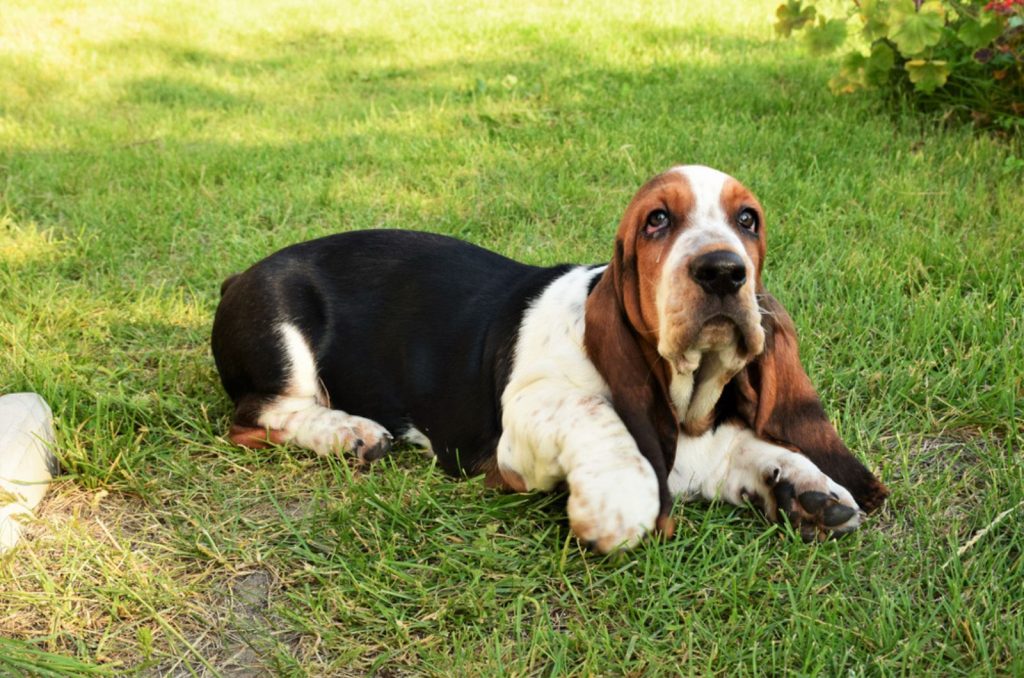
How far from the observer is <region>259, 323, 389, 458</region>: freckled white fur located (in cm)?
337

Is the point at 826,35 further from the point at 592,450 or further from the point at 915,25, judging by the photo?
the point at 592,450

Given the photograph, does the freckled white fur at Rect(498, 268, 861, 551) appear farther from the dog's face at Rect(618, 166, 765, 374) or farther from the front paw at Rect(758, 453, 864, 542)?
the dog's face at Rect(618, 166, 765, 374)

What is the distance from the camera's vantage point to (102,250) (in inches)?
199

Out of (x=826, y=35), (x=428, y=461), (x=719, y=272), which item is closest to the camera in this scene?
(x=719, y=272)

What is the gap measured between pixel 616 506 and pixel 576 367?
50 cm

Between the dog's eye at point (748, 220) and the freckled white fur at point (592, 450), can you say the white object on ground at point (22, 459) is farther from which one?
the dog's eye at point (748, 220)

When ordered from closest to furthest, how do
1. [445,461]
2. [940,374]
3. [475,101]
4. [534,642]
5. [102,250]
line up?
1. [534,642]
2. [445,461]
3. [940,374]
4. [102,250]
5. [475,101]

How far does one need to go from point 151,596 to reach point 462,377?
1.22 meters

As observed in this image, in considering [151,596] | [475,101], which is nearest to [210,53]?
[475,101]

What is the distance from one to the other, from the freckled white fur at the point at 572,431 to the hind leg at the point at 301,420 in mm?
569

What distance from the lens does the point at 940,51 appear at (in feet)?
19.6

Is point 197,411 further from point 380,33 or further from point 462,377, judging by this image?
point 380,33

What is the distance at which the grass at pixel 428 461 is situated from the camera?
2.47 metres

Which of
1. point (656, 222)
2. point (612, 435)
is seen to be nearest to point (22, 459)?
point (612, 435)
